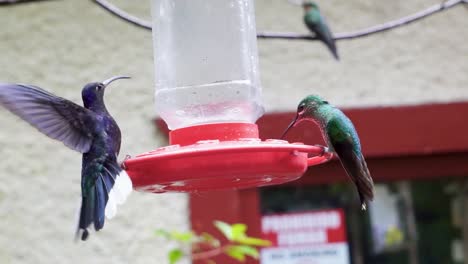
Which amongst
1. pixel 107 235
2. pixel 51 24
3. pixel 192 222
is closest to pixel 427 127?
pixel 192 222

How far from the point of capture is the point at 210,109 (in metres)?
2.69

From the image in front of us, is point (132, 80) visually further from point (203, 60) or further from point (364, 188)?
point (364, 188)

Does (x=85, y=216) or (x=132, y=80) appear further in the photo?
(x=132, y=80)

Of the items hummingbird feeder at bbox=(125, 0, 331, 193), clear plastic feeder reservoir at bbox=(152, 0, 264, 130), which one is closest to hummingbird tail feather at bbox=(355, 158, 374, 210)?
hummingbird feeder at bbox=(125, 0, 331, 193)

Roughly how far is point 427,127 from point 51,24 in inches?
83.3

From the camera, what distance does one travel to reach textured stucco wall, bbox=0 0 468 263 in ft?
15.1

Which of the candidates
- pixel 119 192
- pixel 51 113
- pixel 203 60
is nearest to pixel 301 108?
pixel 203 60

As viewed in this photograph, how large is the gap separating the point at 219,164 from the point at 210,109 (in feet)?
1.98

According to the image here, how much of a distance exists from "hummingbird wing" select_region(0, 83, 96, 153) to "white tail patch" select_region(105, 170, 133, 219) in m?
0.25

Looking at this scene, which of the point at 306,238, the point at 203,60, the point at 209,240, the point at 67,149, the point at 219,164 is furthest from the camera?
the point at 306,238

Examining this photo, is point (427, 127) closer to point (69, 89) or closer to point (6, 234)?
point (69, 89)

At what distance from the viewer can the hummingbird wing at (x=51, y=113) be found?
2.42 m

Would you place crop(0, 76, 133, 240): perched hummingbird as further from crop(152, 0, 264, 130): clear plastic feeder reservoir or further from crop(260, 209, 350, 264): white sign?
crop(260, 209, 350, 264): white sign

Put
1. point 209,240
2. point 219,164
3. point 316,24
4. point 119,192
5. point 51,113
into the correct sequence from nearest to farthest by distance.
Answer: point 219,164, point 119,192, point 51,113, point 209,240, point 316,24
